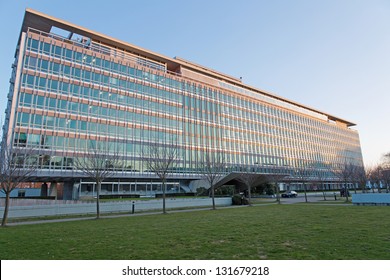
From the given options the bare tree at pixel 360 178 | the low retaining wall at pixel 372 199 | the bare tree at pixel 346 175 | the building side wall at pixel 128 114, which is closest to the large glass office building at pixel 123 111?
the building side wall at pixel 128 114

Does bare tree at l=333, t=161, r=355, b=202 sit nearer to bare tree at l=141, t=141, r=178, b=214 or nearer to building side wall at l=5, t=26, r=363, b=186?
building side wall at l=5, t=26, r=363, b=186

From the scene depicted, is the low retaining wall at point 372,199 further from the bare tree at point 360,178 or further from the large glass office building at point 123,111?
the large glass office building at point 123,111

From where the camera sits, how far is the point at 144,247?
320 inches

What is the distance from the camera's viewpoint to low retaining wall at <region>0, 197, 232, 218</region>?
2150cm

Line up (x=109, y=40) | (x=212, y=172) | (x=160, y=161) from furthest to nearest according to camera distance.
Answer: (x=109, y=40) → (x=212, y=172) → (x=160, y=161)

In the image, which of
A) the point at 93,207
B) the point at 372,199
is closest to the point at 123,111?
the point at 93,207

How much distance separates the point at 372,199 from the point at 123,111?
38.8 meters

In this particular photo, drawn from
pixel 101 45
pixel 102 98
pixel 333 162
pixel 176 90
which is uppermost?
pixel 101 45

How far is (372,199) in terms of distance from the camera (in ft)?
81.1

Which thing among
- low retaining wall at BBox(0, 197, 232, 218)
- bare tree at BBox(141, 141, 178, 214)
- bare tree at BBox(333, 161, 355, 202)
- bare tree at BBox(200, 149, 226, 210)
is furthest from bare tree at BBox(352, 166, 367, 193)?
bare tree at BBox(141, 141, 178, 214)

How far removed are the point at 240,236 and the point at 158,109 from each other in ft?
146

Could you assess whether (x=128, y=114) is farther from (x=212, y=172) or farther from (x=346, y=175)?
(x=346, y=175)
